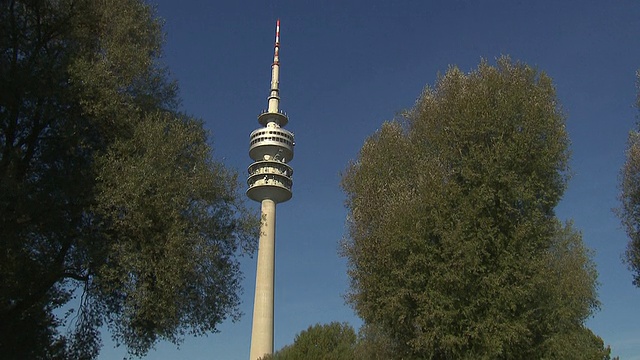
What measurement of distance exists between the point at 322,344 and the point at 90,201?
5818 centimetres

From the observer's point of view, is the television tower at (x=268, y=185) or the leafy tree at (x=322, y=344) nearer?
the leafy tree at (x=322, y=344)

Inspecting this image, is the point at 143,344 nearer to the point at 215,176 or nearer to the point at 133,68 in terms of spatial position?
the point at 215,176

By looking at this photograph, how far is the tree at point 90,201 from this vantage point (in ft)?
58.6

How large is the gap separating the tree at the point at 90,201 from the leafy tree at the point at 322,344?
174ft

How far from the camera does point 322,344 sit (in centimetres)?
7269

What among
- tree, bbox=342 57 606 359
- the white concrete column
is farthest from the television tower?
tree, bbox=342 57 606 359

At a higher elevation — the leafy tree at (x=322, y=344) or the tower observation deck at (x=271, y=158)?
the tower observation deck at (x=271, y=158)

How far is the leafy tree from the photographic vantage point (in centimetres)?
7138

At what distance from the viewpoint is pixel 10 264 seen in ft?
55.8

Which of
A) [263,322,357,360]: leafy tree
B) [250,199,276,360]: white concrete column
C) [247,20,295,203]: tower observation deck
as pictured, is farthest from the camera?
[247,20,295,203]: tower observation deck

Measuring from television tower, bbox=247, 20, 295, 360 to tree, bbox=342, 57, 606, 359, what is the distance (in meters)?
73.0

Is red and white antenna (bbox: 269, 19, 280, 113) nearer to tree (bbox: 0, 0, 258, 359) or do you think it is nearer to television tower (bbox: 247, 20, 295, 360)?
television tower (bbox: 247, 20, 295, 360)

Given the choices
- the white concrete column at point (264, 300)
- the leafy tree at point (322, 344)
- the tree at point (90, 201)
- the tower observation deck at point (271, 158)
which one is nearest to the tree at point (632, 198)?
the tree at point (90, 201)

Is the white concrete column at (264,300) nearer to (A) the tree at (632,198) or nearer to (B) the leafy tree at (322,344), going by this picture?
(B) the leafy tree at (322,344)
